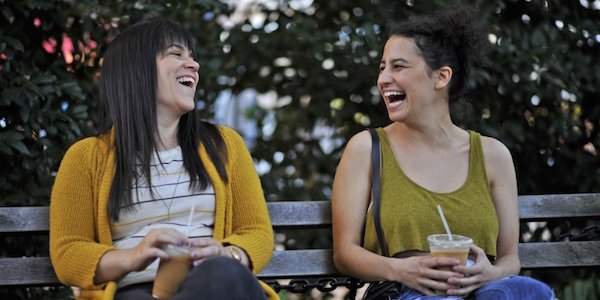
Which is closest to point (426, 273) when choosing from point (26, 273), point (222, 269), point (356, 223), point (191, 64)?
point (356, 223)

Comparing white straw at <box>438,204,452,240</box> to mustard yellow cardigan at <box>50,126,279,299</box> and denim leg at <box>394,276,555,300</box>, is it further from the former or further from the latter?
mustard yellow cardigan at <box>50,126,279,299</box>

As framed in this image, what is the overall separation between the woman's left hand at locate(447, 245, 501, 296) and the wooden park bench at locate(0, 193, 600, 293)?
0.51 meters

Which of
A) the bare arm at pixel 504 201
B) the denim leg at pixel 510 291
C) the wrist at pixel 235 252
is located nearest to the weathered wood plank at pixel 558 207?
the bare arm at pixel 504 201

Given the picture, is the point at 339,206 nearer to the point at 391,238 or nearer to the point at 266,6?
the point at 391,238

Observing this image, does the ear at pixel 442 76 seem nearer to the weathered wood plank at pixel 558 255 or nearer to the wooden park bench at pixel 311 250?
the wooden park bench at pixel 311 250

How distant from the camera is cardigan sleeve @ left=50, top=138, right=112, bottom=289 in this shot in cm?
321

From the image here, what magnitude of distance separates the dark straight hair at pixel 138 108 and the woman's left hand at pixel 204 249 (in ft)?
1.08

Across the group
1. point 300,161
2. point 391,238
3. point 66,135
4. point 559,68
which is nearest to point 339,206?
point 391,238

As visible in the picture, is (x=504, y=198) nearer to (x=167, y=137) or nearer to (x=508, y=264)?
(x=508, y=264)

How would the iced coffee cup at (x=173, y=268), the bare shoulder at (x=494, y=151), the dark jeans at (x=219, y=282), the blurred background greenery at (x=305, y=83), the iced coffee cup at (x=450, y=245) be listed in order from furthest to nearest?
the blurred background greenery at (x=305, y=83), the bare shoulder at (x=494, y=151), the iced coffee cup at (x=450, y=245), the iced coffee cup at (x=173, y=268), the dark jeans at (x=219, y=282)

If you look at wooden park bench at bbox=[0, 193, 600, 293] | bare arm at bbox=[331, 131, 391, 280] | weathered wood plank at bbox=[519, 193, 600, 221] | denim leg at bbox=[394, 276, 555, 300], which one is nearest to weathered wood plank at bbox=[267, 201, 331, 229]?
wooden park bench at bbox=[0, 193, 600, 293]

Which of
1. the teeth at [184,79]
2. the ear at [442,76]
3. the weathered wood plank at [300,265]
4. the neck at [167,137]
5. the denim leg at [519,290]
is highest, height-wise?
the teeth at [184,79]

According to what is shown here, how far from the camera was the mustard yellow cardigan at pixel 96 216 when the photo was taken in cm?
322

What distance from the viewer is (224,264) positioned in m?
2.90
